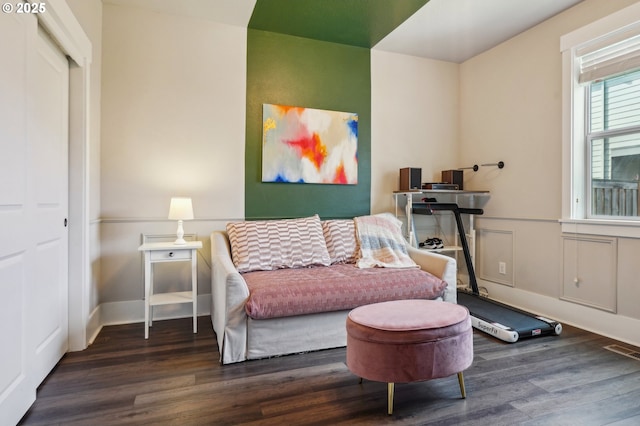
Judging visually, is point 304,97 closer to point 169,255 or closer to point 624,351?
point 169,255

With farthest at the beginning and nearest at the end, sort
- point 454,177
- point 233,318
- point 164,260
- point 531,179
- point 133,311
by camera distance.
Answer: point 454,177 < point 531,179 < point 133,311 < point 164,260 < point 233,318

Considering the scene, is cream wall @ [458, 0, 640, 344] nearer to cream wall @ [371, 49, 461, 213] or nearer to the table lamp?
cream wall @ [371, 49, 461, 213]

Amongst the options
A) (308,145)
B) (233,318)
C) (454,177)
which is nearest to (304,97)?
(308,145)

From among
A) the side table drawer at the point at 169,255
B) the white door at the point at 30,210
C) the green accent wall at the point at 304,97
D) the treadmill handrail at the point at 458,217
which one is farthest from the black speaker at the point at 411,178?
the white door at the point at 30,210

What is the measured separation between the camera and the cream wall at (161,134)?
295 centimetres

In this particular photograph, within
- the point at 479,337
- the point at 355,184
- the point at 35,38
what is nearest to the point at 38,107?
the point at 35,38

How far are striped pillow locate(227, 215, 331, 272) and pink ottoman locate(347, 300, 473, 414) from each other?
113 centimetres

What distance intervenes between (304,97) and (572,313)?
318 centimetres

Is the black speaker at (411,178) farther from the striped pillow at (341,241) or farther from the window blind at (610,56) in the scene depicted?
the window blind at (610,56)

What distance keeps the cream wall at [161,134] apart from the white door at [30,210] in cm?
65

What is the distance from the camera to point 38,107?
6.18ft

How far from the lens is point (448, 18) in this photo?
10.4 feet

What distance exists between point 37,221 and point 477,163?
4038 mm

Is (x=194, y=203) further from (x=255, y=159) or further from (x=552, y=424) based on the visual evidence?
(x=552, y=424)
